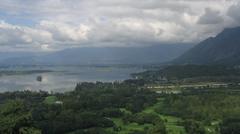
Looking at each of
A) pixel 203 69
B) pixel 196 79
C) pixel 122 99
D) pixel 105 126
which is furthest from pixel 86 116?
pixel 203 69

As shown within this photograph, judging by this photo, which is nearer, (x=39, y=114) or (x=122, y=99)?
(x=39, y=114)

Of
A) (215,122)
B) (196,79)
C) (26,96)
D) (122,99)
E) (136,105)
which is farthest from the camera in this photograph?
(196,79)

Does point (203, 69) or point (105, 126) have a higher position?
point (203, 69)

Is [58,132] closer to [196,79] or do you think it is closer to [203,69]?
[196,79]

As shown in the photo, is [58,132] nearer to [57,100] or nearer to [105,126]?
[105,126]

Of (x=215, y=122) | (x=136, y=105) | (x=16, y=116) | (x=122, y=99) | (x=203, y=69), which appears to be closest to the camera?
(x=16, y=116)

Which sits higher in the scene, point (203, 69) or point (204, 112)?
point (203, 69)

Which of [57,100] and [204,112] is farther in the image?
[57,100]

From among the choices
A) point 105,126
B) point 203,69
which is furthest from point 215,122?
point 203,69

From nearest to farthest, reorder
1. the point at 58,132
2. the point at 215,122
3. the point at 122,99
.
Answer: the point at 58,132
the point at 215,122
the point at 122,99
